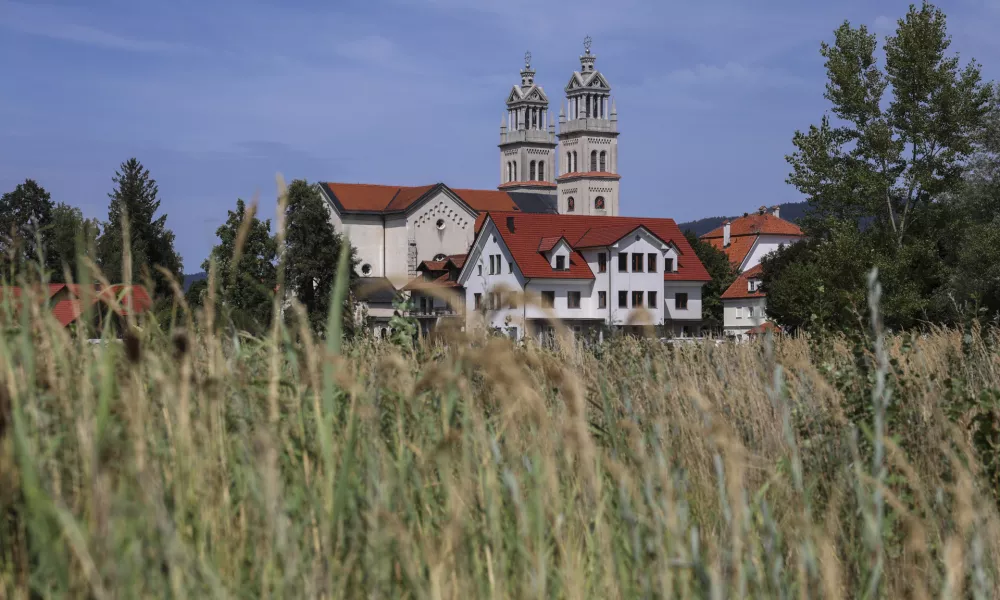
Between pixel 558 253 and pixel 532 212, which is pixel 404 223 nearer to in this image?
pixel 532 212

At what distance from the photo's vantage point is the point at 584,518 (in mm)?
2781

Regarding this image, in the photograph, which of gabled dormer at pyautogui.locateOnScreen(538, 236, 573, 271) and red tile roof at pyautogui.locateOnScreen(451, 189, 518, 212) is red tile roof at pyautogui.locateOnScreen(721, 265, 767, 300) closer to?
gabled dormer at pyautogui.locateOnScreen(538, 236, 573, 271)

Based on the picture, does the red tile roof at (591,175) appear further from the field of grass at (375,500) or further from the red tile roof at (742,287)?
the field of grass at (375,500)

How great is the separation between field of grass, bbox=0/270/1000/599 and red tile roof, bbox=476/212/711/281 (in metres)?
68.3

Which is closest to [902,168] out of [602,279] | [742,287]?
[602,279]

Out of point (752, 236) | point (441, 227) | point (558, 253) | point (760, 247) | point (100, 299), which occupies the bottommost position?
point (100, 299)

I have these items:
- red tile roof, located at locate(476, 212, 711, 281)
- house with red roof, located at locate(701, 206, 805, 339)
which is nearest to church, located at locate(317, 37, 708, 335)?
red tile roof, located at locate(476, 212, 711, 281)

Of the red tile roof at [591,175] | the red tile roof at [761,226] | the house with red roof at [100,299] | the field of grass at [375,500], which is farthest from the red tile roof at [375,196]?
the field of grass at [375,500]

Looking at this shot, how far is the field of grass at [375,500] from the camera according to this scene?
1964mm

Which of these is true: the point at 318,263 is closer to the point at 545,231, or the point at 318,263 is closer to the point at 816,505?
the point at 545,231

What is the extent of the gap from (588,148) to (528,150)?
2001 cm

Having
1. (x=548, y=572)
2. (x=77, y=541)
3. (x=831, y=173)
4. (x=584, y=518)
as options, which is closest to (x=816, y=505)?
(x=584, y=518)

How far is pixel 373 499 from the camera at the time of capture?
229 cm

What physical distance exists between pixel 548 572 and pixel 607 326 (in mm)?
7110
